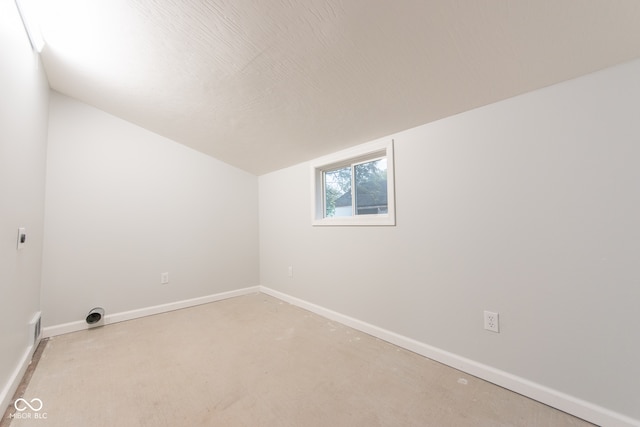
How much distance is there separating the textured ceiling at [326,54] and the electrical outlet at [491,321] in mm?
1273

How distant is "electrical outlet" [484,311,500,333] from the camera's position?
1.50 meters

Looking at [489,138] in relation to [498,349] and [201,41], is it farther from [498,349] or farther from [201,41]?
[201,41]

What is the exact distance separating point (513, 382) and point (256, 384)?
4.79ft

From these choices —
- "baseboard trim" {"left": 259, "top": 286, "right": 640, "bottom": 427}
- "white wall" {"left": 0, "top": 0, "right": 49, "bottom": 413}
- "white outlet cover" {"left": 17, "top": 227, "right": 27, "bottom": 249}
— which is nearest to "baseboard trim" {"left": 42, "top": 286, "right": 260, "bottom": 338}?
"white wall" {"left": 0, "top": 0, "right": 49, "bottom": 413}

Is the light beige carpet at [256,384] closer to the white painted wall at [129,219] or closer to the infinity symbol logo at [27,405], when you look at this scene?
the infinity symbol logo at [27,405]

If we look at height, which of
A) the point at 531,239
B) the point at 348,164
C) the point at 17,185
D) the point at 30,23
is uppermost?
the point at 30,23

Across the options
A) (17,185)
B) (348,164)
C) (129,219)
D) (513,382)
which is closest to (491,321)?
(513,382)

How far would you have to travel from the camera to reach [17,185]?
1.48 m

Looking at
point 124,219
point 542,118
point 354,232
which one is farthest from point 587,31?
point 124,219

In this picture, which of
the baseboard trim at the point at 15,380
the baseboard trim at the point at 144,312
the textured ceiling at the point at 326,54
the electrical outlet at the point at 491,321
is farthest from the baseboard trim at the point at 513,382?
the baseboard trim at the point at 15,380

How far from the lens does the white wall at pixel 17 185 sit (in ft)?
4.16

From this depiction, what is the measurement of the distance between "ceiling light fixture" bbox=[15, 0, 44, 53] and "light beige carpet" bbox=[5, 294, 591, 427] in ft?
7.01

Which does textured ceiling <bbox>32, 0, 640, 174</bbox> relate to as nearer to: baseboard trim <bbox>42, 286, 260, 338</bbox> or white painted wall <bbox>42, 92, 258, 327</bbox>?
white painted wall <bbox>42, 92, 258, 327</bbox>

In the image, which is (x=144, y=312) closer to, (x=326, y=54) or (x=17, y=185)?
(x=17, y=185)
